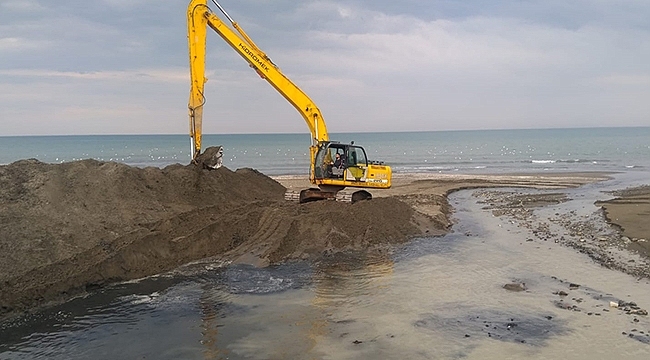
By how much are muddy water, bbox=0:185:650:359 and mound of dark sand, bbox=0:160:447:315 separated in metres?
0.70

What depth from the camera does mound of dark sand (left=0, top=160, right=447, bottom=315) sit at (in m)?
10.8

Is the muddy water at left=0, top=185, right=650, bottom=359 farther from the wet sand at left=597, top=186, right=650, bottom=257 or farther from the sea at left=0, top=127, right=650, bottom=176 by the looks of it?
the sea at left=0, top=127, right=650, bottom=176

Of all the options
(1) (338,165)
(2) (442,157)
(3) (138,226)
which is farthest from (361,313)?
(2) (442,157)

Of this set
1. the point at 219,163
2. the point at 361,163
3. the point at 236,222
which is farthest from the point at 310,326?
the point at 219,163

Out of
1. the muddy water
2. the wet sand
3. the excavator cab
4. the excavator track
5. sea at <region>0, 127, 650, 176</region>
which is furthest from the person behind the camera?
sea at <region>0, 127, 650, 176</region>

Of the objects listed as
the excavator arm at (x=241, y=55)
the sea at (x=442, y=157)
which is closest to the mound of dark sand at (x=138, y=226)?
the excavator arm at (x=241, y=55)

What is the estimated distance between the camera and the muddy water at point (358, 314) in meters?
7.96

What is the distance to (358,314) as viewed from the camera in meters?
9.43

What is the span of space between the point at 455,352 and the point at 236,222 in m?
8.34

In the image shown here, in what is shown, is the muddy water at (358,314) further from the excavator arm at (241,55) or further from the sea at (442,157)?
the sea at (442,157)

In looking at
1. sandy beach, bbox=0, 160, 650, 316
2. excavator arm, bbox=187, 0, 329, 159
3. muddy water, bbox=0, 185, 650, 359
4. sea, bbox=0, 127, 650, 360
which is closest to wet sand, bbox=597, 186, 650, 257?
sandy beach, bbox=0, 160, 650, 316

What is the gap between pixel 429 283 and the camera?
11312mm

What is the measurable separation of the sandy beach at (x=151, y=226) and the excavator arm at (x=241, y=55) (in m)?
2.17

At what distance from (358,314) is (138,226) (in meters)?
7.13
